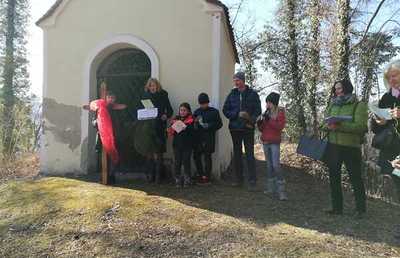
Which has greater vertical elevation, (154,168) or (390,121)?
(390,121)

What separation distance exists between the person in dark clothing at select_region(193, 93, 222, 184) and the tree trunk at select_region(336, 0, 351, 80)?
5084 mm

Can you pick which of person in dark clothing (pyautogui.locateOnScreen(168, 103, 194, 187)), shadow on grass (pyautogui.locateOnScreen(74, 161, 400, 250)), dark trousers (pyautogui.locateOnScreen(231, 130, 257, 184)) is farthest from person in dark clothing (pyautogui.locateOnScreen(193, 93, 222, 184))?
dark trousers (pyautogui.locateOnScreen(231, 130, 257, 184))

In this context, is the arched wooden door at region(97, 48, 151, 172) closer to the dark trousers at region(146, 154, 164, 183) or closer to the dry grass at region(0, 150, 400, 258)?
the dark trousers at region(146, 154, 164, 183)

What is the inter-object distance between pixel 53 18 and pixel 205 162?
4.69m

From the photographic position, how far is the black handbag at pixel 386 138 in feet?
19.1

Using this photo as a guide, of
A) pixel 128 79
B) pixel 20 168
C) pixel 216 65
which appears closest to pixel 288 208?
pixel 216 65

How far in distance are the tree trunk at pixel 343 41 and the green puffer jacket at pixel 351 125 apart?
5.89 m

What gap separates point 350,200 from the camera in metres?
9.11

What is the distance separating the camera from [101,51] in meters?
10.2

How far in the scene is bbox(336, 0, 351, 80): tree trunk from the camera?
495 inches

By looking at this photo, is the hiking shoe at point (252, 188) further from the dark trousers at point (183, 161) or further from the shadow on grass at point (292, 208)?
the dark trousers at point (183, 161)

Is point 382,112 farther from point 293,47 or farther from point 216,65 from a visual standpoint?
point 293,47

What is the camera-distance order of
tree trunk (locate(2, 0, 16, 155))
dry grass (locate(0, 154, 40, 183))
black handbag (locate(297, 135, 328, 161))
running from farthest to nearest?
tree trunk (locate(2, 0, 16, 155)) → dry grass (locate(0, 154, 40, 183)) → black handbag (locate(297, 135, 328, 161))

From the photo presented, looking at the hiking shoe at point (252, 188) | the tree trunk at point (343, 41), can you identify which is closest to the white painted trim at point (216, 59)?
the hiking shoe at point (252, 188)
